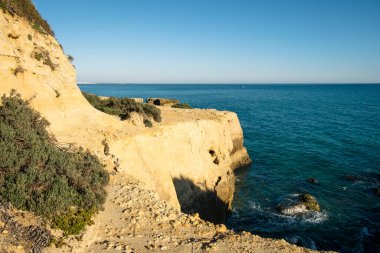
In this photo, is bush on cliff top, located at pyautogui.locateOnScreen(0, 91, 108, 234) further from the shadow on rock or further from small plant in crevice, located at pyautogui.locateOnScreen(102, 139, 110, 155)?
the shadow on rock

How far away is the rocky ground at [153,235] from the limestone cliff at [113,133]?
4.92 m

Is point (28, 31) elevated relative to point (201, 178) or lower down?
elevated

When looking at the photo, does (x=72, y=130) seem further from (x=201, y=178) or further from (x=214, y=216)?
(x=214, y=216)

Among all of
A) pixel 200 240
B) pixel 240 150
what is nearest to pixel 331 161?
pixel 240 150

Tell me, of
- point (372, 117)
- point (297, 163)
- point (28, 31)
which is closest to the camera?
point (28, 31)

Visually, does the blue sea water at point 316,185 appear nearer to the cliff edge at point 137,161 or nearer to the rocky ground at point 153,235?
the cliff edge at point 137,161

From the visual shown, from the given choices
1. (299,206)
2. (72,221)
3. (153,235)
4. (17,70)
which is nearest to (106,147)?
(17,70)

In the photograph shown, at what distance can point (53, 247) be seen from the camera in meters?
9.20

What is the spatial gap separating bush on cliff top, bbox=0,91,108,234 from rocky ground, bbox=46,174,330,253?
653 mm

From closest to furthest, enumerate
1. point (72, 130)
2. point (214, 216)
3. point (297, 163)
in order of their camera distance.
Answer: point (72, 130), point (214, 216), point (297, 163)

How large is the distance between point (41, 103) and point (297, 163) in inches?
1322

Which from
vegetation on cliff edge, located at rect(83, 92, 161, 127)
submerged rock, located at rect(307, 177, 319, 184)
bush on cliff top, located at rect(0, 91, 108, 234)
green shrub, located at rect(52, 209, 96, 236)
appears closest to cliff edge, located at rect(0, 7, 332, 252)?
green shrub, located at rect(52, 209, 96, 236)

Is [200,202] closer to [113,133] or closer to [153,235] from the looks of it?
[113,133]

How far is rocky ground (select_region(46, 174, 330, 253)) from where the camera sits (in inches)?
394
